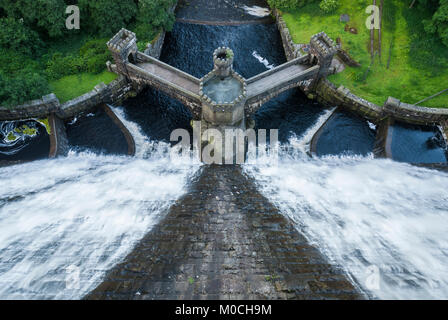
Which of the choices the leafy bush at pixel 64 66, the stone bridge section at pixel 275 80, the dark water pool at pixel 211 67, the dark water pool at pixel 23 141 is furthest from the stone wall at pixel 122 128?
the stone bridge section at pixel 275 80

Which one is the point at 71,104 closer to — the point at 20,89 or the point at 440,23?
the point at 20,89

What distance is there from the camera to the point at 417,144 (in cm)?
2544

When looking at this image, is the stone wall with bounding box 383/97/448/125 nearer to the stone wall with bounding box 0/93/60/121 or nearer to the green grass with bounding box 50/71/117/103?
the green grass with bounding box 50/71/117/103

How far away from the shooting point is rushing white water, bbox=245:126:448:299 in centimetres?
1198

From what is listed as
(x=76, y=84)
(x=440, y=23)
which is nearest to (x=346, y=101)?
(x=440, y=23)

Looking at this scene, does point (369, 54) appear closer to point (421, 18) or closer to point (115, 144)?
point (421, 18)

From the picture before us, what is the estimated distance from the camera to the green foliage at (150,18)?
30.4 metres

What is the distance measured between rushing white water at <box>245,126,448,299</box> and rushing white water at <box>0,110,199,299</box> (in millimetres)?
8353

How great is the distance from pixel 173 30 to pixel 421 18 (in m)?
30.0

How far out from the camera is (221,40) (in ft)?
114

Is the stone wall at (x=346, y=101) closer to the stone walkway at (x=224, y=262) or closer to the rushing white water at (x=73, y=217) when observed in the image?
the rushing white water at (x=73, y=217)

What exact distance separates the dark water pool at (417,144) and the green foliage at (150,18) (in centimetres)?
2753

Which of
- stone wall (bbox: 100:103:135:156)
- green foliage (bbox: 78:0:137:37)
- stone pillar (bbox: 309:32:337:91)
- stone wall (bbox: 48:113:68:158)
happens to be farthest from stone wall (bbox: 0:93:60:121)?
stone pillar (bbox: 309:32:337:91)

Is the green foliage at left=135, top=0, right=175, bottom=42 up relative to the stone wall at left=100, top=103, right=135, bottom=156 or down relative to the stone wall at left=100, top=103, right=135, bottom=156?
up
